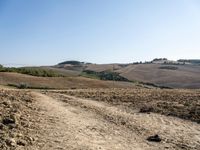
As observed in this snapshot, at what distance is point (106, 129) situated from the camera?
1686cm

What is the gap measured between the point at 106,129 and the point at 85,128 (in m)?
0.88

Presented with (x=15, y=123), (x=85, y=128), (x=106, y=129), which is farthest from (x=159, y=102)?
(x=15, y=123)

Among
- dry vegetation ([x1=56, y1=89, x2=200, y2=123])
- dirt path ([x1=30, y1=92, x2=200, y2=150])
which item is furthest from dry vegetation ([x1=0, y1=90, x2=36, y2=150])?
dry vegetation ([x1=56, y1=89, x2=200, y2=123])

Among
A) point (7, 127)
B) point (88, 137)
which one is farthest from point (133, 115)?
point (7, 127)

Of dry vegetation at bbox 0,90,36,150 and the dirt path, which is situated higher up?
dry vegetation at bbox 0,90,36,150

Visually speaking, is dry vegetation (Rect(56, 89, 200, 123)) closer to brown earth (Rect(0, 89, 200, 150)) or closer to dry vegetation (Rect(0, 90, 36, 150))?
brown earth (Rect(0, 89, 200, 150))

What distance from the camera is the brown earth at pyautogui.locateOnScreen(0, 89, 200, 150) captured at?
14.1m

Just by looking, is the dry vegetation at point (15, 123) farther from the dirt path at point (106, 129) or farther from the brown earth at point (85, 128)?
the dirt path at point (106, 129)

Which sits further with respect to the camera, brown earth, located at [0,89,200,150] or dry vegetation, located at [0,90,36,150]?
brown earth, located at [0,89,200,150]

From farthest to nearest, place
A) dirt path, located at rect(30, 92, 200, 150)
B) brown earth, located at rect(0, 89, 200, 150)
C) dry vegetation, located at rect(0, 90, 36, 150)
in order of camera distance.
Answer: dirt path, located at rect(30, 92, 200, 150) → brown earth, located at rect(0, 89, 200, 150) → dry vegetation, located at rect(0, 90, 36, 150)

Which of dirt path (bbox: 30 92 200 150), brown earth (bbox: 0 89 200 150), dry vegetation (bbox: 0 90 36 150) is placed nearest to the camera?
dry vegetation (bbox: 0 90 36 150)

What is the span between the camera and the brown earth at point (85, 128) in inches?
555

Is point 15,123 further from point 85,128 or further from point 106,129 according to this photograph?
point 106,129

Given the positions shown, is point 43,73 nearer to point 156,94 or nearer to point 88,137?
point 156,94
